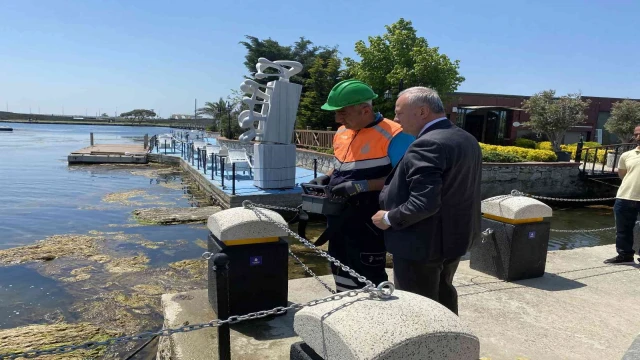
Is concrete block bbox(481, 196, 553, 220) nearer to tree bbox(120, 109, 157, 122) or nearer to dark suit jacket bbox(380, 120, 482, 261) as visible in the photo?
dark suit jacket bbox(380, 120, 482, 261)

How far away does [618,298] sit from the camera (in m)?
4.18

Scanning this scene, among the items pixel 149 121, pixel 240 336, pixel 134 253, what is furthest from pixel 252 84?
pixel 149 121

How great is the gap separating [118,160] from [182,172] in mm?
5389

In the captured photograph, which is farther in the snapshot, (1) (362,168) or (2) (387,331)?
(1) (362,168)

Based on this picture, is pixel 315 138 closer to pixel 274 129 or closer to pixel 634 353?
pixel 274 129

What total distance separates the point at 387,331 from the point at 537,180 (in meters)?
16.0

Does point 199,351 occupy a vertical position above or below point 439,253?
below

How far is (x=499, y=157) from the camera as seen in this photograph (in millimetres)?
15523

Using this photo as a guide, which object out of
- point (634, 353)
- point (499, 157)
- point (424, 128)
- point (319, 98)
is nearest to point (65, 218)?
point (424, 128)

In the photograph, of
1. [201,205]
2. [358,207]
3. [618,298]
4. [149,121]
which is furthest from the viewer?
[149,121]

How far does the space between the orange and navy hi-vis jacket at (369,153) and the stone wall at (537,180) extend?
1282 cm

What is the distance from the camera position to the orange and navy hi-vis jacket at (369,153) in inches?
111

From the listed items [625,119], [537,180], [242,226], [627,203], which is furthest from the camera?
[625,119]

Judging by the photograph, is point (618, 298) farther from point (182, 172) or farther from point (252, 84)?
point (182, 172)
